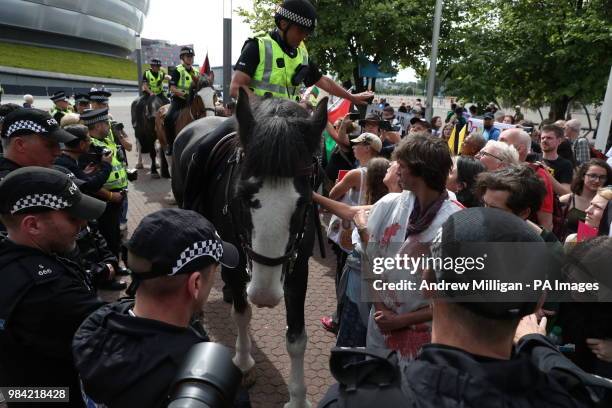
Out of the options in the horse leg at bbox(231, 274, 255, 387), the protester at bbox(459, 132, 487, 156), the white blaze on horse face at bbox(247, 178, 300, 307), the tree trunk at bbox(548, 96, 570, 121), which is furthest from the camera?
the tree trunk at bbox(548, 96, 570, 121)

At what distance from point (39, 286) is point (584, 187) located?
15.3 ft

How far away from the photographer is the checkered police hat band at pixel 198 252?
153 centimetres

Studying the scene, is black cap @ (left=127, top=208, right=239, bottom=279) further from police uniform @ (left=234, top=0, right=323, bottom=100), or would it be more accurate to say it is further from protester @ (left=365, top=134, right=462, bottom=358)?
police uniform @ (left=234, top=0, right=323, bottom=100)

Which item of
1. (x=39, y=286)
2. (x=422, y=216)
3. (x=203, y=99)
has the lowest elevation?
(x=39, y=286)

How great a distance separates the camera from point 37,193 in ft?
6.91

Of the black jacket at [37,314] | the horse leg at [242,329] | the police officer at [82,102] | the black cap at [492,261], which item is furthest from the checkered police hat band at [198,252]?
the police officer at [82,102]

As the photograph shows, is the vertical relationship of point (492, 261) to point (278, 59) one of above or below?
below

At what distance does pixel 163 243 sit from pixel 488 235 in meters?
1.10

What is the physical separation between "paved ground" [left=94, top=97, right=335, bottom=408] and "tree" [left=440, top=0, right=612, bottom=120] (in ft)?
36.1

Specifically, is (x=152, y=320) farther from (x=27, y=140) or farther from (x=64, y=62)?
(x=64, y=62)

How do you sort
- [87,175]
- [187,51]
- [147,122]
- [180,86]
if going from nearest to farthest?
[87,175], [180,86], [187,51], [147,122]

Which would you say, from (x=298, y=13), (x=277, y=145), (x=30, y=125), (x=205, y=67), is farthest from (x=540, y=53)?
(x=30, y=125)

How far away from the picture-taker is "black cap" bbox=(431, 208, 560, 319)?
1137 mm

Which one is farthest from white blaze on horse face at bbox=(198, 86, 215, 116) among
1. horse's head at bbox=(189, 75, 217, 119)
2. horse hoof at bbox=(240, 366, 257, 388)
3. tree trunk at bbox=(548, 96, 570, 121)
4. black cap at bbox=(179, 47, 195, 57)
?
tree trunk at bbox=(548, 96, 570, 121)
